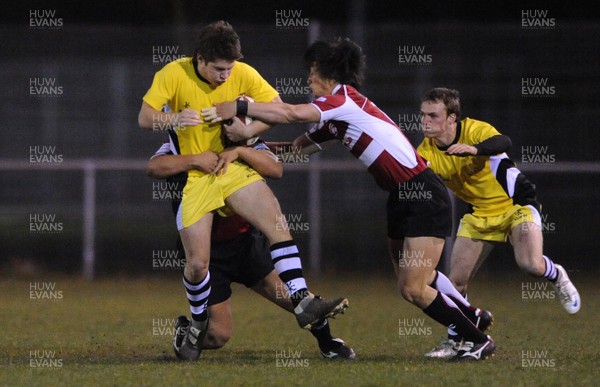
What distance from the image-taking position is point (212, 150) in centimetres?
798

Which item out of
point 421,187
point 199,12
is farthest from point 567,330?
point 199,12

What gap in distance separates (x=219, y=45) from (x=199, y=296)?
1767 millimetres

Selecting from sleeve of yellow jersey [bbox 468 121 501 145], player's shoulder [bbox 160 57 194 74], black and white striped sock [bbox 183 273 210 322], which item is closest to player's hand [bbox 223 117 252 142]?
player's shoulder [bbox 160 57 194 74]

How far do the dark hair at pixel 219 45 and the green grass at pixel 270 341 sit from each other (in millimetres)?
2051

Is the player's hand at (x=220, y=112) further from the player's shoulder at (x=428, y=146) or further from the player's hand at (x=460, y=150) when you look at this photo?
the player's shoulder at (x=428, y=146)

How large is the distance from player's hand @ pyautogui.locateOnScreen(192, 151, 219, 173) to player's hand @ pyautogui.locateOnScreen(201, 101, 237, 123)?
298 millimetres

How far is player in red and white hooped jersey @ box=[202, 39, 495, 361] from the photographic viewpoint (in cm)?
758

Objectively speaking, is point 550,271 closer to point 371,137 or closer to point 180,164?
point 371,137

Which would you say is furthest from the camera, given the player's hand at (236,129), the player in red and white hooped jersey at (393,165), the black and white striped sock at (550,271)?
the black and white striped sock at (550,271)

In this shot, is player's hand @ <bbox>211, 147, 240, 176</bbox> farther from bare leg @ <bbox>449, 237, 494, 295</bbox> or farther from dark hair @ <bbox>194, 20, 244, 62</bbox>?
bare leg @ <bbox>449, 237, 494, 295</bbox>

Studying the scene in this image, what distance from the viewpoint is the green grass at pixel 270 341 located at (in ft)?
23.4

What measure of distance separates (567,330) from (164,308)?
4.12m

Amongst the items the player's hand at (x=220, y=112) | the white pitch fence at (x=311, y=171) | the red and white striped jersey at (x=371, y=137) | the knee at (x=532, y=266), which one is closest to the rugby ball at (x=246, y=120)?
the player's hand at (x=220, y=112)

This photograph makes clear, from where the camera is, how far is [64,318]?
35.8 feet
